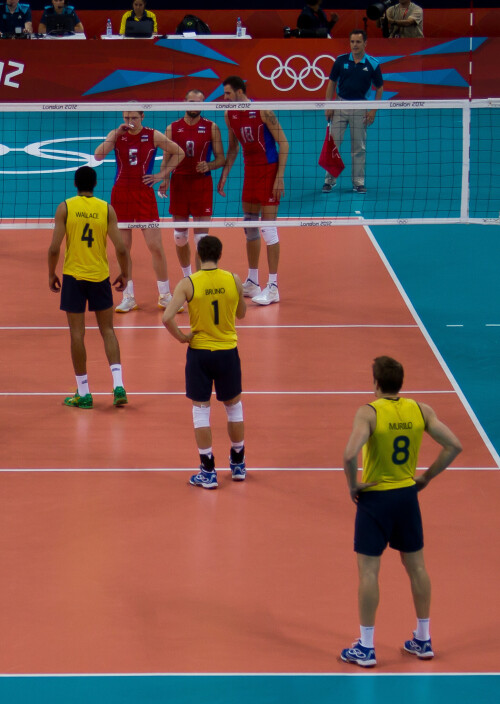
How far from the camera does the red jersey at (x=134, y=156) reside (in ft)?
41.9

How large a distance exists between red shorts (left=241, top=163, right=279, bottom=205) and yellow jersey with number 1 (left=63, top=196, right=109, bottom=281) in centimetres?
343

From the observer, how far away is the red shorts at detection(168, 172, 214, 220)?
43.8 feet

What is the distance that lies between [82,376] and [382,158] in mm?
11531

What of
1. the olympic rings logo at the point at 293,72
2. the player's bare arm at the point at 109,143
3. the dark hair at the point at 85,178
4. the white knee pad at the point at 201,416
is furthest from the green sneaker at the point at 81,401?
the olympic rings logo at the point at 293,72

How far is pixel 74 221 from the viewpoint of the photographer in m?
10.3

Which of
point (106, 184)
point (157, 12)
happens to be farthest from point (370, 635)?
point (157, 12)

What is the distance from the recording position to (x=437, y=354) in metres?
12.2

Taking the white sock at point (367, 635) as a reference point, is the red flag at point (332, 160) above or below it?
above

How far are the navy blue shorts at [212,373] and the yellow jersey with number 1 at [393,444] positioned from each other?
2.52 meters

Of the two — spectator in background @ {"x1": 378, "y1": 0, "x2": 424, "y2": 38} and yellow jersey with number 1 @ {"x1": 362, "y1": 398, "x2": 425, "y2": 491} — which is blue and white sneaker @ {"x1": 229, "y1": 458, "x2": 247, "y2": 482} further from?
spectator in background @ {"x1": 378, "y1": 0, "x2": 424, "y2": 38}

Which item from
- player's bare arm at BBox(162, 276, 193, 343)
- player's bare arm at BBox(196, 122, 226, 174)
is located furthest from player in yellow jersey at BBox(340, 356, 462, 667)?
player's bare arm at BBox(196, 122, 226, 174)

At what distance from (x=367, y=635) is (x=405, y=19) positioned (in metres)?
20.2

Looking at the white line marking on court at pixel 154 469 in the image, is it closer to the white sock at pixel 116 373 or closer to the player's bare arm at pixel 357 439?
the white sock at pixel 116 373

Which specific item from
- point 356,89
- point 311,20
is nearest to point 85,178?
point 356,89
